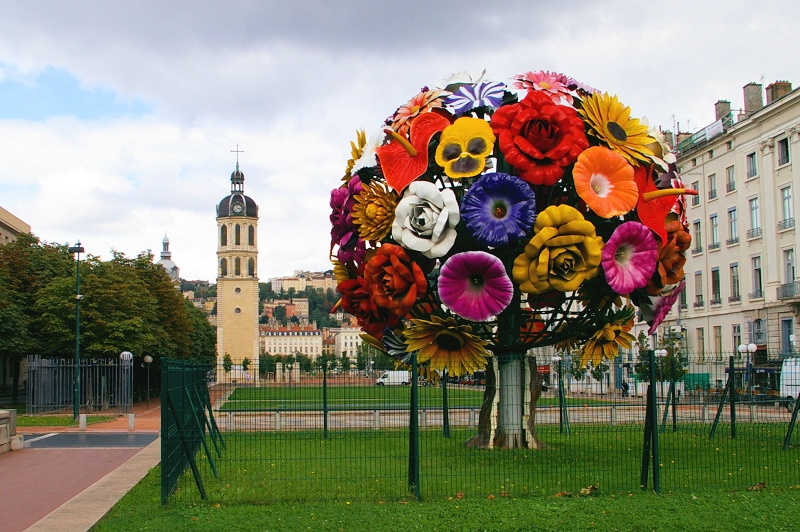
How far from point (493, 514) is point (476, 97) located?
9.86 metres

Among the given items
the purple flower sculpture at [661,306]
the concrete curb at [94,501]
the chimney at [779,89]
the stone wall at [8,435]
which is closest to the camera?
the concrete curb at [94,501]

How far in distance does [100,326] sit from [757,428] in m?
33.3

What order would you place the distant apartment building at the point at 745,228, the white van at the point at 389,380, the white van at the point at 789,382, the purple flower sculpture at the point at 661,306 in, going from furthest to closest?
the distant apartment building at the point at 745,228, the white van at the point at 789,382, the purple flower sculpture at the point at 661,306, the white van at the point at 389,380

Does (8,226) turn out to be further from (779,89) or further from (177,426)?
(177,426)

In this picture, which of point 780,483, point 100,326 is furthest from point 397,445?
point 100,326

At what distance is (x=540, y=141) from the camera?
16.7 metres

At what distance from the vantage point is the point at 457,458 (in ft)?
53.4

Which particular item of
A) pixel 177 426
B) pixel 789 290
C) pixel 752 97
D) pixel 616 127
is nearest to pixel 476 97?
pixel 616 127

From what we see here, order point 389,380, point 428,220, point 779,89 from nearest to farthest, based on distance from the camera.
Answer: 1. point 389,380
2. point 428,220
3. point 779,89

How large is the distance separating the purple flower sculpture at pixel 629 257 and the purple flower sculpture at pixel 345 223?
5.19 meters

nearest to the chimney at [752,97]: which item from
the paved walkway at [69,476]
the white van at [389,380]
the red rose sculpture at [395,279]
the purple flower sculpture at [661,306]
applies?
the purple flower sculpture at [661,306]

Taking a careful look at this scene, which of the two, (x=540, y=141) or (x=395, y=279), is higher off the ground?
(x=540, y=141)

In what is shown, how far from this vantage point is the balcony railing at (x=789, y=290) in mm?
43116

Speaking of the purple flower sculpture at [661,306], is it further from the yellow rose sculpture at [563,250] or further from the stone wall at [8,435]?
the stone wall at [8,435]
